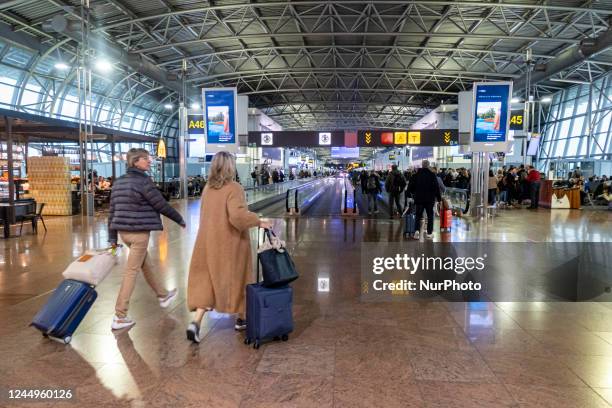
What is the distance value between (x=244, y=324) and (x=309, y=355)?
818 millimetres

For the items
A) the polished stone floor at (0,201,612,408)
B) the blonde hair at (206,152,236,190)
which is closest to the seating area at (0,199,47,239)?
the polished stone floor at (0,201,612,408)

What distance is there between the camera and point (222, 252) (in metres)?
3.80

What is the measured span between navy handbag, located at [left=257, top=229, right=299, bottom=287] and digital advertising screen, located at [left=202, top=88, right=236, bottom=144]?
389 inches

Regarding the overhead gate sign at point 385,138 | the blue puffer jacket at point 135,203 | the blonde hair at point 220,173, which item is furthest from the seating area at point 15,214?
the overhead gate sign at point 385,138

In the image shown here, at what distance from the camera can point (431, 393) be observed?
9.86 ft

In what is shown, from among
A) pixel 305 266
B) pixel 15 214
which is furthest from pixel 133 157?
pixel 15 214

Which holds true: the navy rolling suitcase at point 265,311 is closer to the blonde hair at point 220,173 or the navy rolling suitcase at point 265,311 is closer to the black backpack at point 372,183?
the blonde hair at point 220,173

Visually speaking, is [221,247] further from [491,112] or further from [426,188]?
[491,112]

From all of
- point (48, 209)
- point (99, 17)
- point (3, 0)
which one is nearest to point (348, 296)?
point (48, 209)

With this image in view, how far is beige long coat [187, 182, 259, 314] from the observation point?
12.3 feet

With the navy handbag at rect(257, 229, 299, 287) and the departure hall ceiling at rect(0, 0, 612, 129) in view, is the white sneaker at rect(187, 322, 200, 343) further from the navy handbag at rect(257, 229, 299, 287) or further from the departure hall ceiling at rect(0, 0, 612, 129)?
the departure hall ceiling at rect(0, 0, 612, 129)

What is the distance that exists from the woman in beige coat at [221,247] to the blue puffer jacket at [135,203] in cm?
54

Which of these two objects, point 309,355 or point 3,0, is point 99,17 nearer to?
point 3,0

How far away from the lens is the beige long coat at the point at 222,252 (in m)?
3.76
